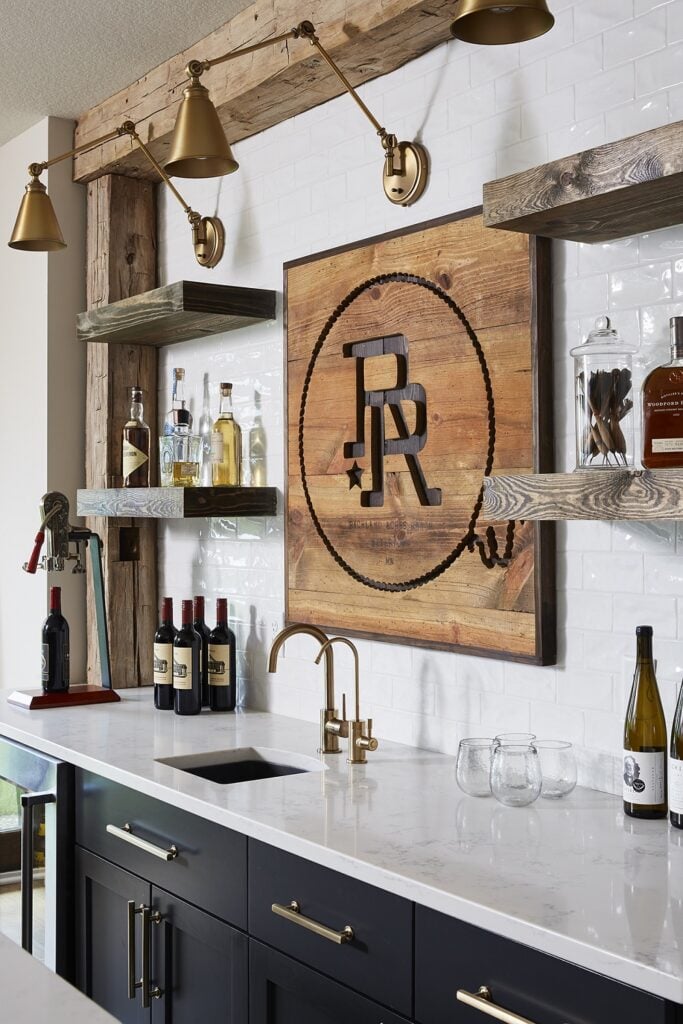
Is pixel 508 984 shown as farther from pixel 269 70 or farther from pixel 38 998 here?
pixel 269 70

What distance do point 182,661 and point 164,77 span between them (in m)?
1.71

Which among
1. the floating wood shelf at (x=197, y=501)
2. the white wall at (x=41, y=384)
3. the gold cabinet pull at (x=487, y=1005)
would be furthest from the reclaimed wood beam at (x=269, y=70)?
the gold cabinet pull at (x=487, y=1005)

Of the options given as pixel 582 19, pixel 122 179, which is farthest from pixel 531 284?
pixel 122 179

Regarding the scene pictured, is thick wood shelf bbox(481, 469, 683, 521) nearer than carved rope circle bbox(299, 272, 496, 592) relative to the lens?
Yes

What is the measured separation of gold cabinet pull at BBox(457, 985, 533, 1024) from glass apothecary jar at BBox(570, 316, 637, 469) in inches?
34.0

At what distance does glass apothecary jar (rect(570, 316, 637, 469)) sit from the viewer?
190 centimetres

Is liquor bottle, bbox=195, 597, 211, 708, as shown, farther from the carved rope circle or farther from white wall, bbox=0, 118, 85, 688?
Answer: white wall, bbox=0, 118, 85, 688

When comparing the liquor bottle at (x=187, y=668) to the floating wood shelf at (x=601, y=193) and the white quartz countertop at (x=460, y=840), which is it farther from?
the floating wood shelf at (x=601, y=193)

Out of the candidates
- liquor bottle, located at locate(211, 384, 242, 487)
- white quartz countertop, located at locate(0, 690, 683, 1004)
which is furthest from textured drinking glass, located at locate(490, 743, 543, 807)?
liquor bottle, located at locate(211, 384, 242, 487)

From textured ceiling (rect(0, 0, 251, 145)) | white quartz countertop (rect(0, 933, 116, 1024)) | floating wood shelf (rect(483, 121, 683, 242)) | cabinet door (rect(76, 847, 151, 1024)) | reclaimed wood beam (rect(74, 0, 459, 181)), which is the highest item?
textured ceiling (rect(0, 0, 251, 145))

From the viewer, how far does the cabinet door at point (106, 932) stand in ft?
7.89

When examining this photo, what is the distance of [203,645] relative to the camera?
3168 mm

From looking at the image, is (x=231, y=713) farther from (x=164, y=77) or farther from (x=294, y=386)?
(x=164, y=77)

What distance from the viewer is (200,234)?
3.35 meters
